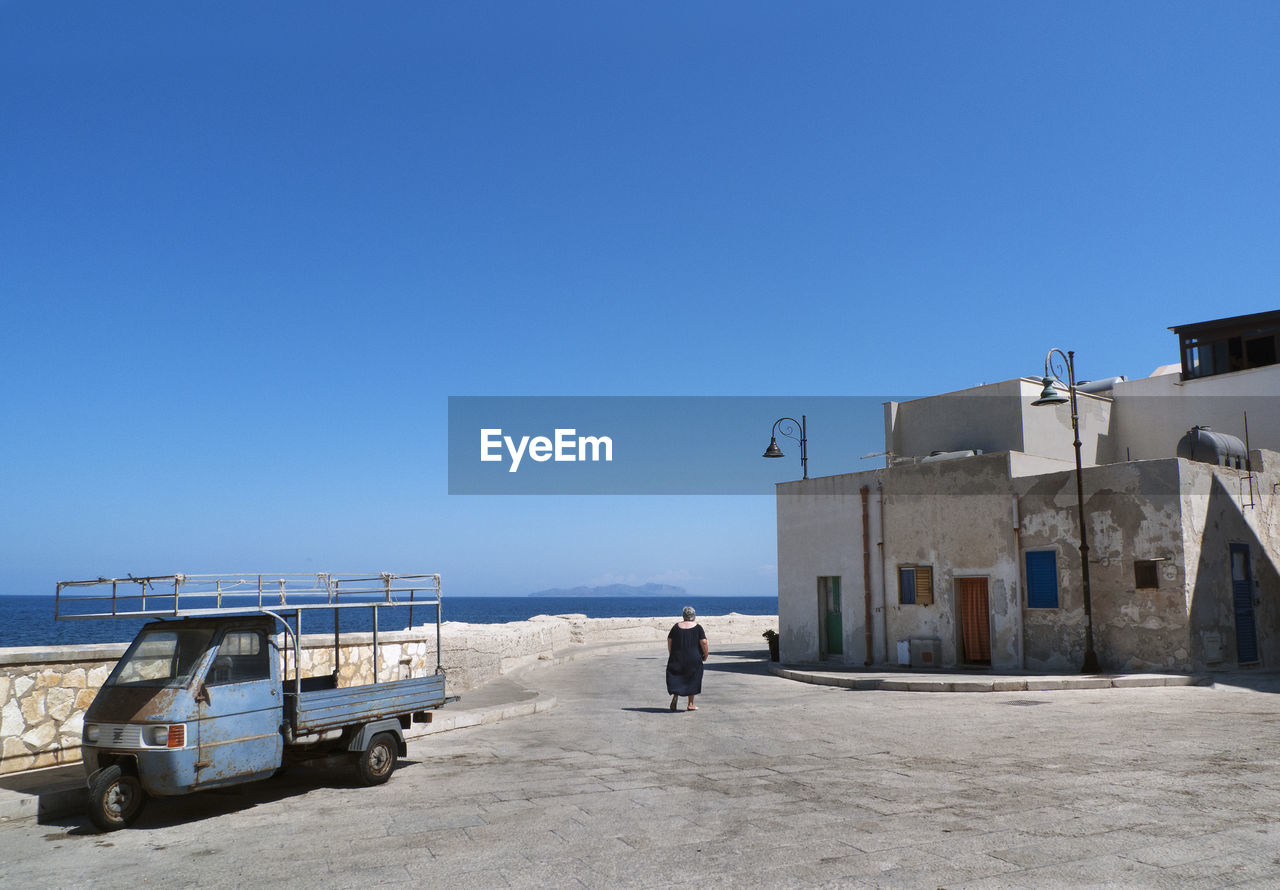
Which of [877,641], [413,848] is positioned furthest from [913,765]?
[877,641]

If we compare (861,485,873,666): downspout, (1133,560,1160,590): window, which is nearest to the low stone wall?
(861,485,873,666): downspout

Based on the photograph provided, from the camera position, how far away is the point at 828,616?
25812 mm

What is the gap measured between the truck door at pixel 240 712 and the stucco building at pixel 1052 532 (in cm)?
1659

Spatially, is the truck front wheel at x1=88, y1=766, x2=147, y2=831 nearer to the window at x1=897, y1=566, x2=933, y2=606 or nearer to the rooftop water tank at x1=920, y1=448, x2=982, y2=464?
the window at x1=897, y1=566, x2=933, y2=606

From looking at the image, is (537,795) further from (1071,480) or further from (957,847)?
(1071,480)

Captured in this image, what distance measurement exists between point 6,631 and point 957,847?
103 meters

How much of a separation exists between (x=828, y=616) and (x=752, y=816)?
734 inches

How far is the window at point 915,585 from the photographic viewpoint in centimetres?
2305

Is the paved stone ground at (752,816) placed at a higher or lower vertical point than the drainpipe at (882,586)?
lower

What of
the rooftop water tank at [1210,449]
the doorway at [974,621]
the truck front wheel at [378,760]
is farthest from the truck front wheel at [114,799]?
the rooftop water tank at [1210,449]

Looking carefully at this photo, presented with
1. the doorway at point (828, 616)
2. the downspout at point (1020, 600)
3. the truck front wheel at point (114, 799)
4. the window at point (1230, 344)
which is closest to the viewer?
the truck front wheel at point (114, 799)

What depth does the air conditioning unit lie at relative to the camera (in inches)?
886

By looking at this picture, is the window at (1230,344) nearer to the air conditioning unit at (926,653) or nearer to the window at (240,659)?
the air conditioning unit at (926,653)

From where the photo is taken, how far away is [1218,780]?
8484mm
